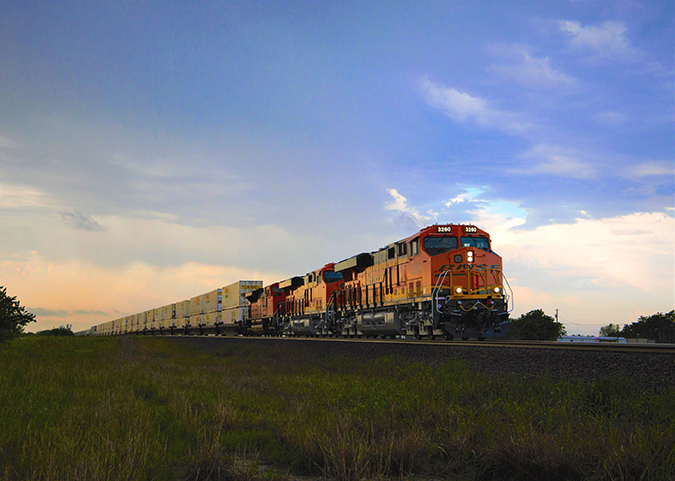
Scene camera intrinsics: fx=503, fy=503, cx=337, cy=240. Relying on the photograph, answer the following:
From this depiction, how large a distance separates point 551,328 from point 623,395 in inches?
1673

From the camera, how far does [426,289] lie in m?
19.0

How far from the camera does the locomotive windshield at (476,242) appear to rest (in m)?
20.4

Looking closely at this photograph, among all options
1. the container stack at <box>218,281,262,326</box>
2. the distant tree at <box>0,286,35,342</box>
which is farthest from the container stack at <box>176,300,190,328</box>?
the distant tree at <box>0,286,35,342</box>

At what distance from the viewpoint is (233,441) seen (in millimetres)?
6309

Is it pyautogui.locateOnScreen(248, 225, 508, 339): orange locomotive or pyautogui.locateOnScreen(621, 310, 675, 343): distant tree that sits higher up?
pyautogui.locateOnScreen(248, 225, 508, 339): orange locomotive

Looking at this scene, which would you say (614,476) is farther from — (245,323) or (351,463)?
(245,323)

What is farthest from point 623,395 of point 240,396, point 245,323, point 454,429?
point 245,323

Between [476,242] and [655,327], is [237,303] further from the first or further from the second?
[655,327]

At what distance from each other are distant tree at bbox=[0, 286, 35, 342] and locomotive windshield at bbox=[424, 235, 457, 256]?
1467cm


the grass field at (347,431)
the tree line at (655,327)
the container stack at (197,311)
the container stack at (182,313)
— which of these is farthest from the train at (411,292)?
the tree line at (655,327)

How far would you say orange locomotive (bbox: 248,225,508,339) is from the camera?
18375mm

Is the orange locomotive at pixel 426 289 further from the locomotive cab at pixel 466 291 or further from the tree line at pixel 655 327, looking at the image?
the tree line at pixel 655 327

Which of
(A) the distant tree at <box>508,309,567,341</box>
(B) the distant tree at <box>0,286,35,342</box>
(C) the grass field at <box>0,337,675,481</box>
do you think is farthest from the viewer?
(A) the distant tree at <box>508,309,567,341</box>

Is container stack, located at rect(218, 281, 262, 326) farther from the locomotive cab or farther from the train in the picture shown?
the locomotive cab
